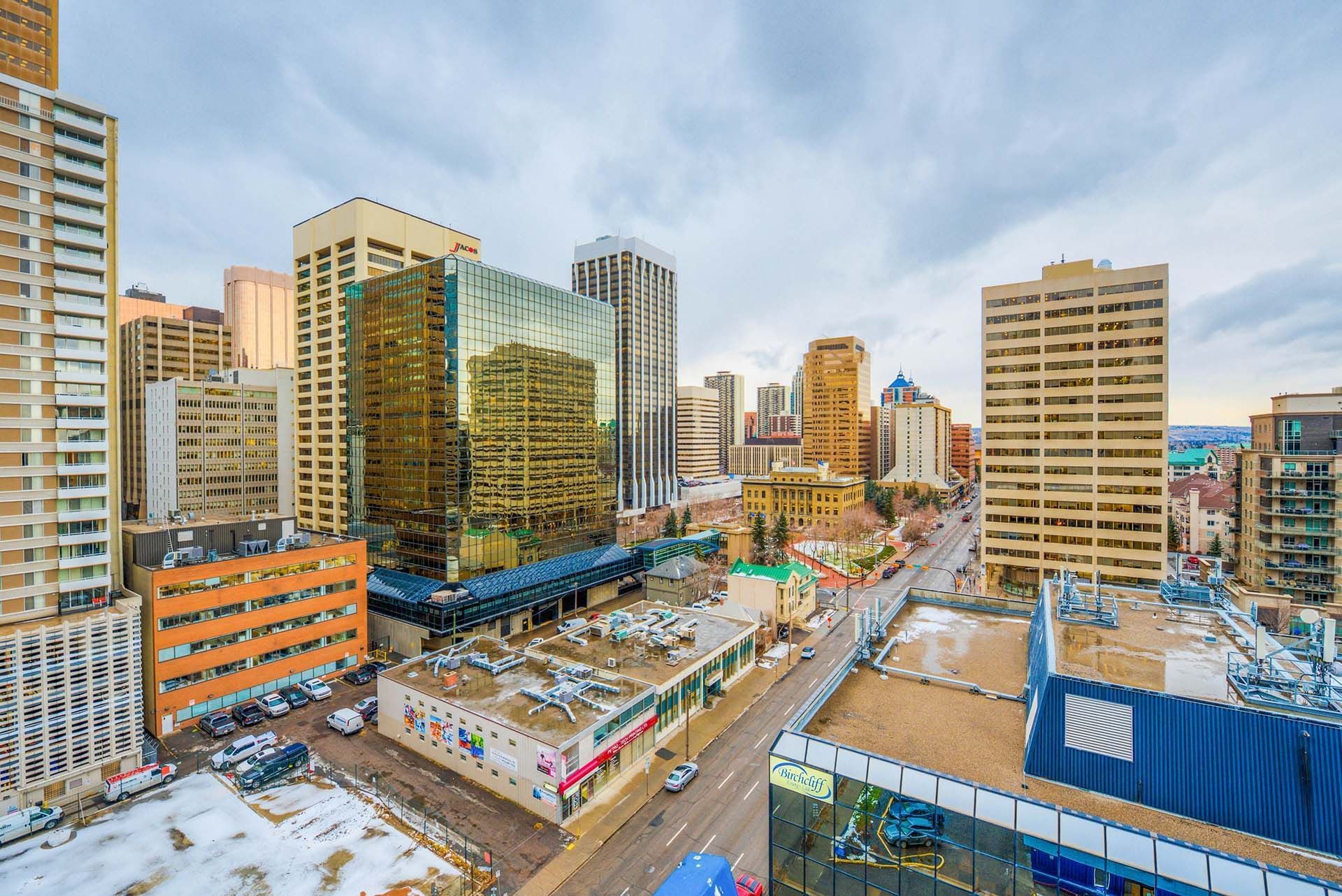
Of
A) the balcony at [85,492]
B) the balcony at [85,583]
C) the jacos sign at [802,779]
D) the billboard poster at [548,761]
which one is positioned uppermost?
the balcony at [85,492]

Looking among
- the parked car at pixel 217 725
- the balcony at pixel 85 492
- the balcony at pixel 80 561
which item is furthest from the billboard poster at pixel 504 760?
the balcony at pixel 85 492

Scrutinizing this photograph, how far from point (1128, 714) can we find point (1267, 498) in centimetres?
7298

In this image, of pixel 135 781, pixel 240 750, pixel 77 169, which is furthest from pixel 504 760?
pixel 77 169

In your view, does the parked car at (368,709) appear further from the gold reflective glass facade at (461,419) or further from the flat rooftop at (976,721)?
the flat rooftop at (976,721)

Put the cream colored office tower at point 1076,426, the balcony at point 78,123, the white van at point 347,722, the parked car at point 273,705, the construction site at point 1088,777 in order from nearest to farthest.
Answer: the construction site at point 1088,777 → the balcony at point 78,123 → the white van at point 347,722 → the parked car at point 273,705 → the cream colored office tower at point 1076,426

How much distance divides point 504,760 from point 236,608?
29.9 meters

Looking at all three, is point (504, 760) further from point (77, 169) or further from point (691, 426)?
point (691, 426)

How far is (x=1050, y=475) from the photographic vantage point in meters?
77.5

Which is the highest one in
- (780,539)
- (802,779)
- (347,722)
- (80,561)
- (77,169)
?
(77,169)

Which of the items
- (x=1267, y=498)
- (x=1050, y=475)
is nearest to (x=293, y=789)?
(x=1050, y=475)

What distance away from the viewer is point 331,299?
277ft

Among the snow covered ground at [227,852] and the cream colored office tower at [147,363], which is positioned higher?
the cream colored office tower at [147,363]

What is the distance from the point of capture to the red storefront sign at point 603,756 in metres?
34.6

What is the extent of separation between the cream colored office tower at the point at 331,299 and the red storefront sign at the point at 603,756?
6455 cm
